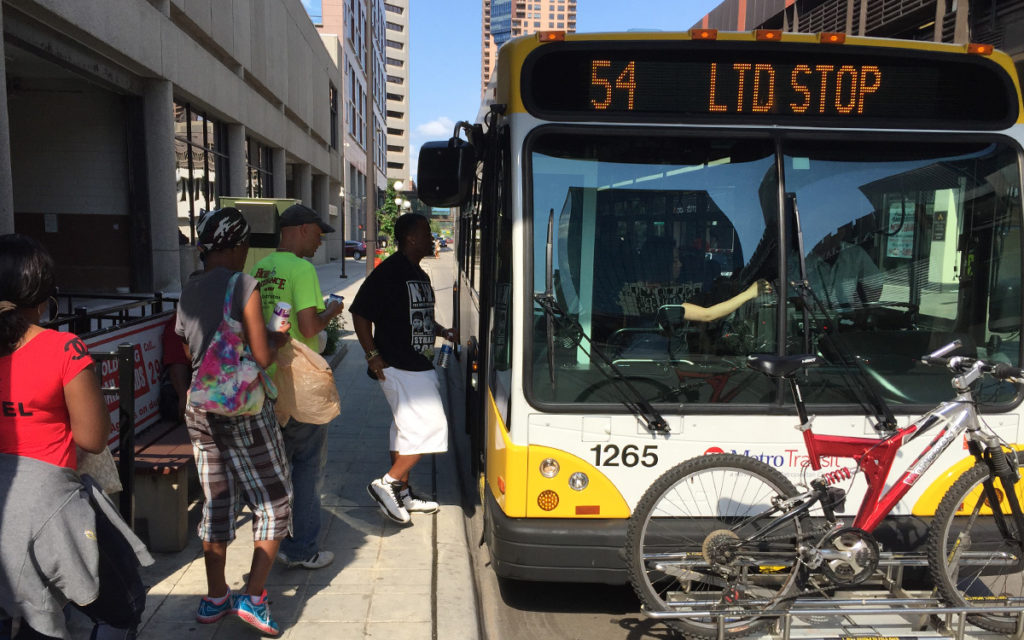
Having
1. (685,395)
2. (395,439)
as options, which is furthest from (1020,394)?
(395,439)

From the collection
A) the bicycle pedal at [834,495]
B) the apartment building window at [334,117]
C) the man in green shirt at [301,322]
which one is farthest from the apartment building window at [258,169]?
the bicycle pedal at [834,495]

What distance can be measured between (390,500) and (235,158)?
2071 centimetres

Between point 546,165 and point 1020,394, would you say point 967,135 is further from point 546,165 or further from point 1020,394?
point 546,165

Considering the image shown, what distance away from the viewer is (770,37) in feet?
12.3

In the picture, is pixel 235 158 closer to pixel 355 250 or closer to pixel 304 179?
pixel 304 179

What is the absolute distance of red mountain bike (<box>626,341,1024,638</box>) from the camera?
11.2ft

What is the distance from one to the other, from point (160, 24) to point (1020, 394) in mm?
16707

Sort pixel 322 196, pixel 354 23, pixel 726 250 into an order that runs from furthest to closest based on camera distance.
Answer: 1. pixel 354 23
2. pixel 322 196
3. pixel 726 250

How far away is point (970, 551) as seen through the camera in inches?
145

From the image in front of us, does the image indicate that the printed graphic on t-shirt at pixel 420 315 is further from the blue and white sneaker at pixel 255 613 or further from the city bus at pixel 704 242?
the blue and white sneaker at pixel 255 613

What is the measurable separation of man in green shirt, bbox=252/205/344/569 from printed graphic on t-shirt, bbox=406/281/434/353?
2.18 feet

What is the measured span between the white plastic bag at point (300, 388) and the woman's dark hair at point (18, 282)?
5.30 ft

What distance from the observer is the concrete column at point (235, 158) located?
23.6m

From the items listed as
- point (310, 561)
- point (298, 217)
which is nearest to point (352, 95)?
point (298, 217)
